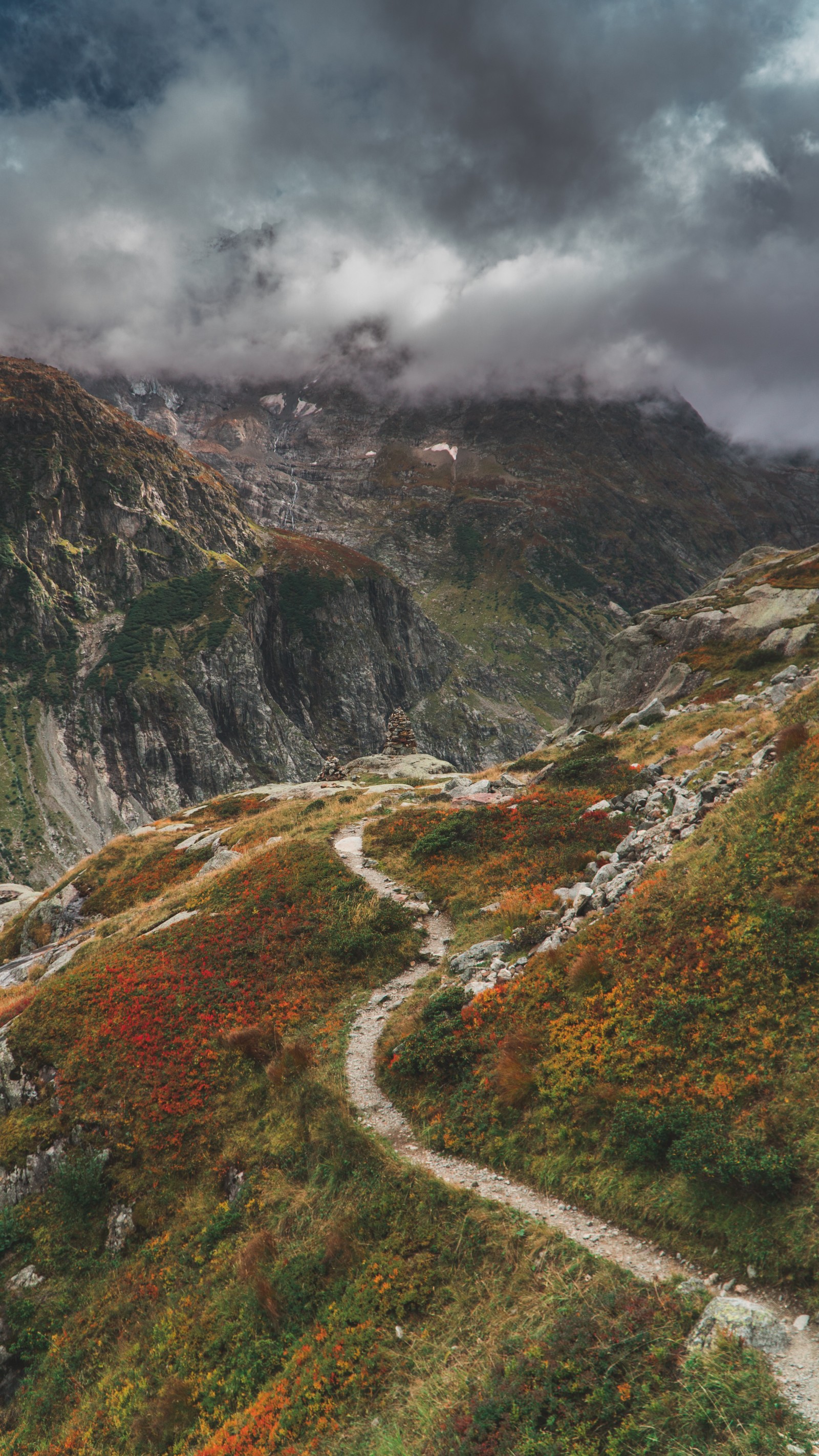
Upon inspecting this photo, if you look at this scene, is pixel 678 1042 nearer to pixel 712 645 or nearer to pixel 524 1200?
pixel 524 1200

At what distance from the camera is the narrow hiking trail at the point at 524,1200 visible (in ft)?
22.6

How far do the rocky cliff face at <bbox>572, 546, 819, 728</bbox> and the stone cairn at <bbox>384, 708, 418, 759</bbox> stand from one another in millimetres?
21458

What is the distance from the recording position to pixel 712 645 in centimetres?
6141

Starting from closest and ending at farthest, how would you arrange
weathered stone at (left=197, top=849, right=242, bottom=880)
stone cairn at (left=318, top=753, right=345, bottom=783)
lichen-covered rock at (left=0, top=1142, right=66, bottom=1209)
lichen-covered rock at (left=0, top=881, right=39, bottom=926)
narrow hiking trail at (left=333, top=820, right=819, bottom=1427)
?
narrow hiking trail at (left=333, top=820, right=819, bottom=1427)
lichen-covered rock at (left=0, top=1142, right=66, bottom=1209)
weathered stone at (left=197, top=849, right=242, bottom=880)
lichen-covered rock at (left=0, top=881, right=39, bottom=926)
stone cairn at (left=318, top=753, right=345, bottom=783)

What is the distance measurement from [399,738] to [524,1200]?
73.0 metres

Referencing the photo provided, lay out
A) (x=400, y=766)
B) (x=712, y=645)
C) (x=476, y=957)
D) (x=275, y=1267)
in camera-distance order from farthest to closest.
A: (x=400, y=766), (x=712, y=645), (x=476, y=957), (x=275, y=1267)

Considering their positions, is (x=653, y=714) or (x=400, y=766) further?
(x=400, y=766)

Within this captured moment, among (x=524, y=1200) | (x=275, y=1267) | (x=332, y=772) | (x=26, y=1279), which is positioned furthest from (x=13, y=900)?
(x=524, y=1200)

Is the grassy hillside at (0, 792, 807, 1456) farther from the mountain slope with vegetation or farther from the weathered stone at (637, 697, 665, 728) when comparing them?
the weathered stone at (637, 697, 665, 728)

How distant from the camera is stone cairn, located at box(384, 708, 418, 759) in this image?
82062 mm

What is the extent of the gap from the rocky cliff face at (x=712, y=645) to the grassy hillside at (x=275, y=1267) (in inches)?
1452

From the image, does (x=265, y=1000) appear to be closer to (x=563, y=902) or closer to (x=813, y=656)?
(x=563, y=902)

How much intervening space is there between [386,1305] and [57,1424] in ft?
29.1

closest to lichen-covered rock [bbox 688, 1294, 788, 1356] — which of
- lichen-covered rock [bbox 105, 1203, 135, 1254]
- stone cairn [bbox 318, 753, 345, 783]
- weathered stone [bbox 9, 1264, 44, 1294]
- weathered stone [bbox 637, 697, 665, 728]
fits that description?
lichen-covered rock [bbox 105, 1203, 135, 1254]
